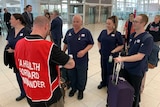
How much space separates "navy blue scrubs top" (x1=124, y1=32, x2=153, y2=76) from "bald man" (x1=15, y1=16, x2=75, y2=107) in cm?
95

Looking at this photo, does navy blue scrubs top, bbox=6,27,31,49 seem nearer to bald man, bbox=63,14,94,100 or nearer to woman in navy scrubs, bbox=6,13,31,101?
woman in navy scrubs, bbox=6,13,31,101

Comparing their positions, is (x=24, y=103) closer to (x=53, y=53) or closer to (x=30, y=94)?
(x=30, y=94)

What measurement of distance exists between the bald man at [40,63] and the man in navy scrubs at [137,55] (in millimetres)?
753

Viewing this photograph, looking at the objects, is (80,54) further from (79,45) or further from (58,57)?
(58,57)

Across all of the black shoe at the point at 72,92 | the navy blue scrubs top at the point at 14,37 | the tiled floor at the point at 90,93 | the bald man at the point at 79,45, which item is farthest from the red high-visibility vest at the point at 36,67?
the black shoe at the point at 72,92

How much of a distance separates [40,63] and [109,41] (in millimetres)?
1603

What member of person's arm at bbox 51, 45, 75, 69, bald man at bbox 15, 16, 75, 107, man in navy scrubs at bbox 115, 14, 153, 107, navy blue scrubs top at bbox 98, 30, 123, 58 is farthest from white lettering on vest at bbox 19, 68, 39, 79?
navy blue scrubs top at bbox 98, 30, 123, 58

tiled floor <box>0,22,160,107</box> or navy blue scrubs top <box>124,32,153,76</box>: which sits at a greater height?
navy blue scrubs top <box>124,32,153,76</box>

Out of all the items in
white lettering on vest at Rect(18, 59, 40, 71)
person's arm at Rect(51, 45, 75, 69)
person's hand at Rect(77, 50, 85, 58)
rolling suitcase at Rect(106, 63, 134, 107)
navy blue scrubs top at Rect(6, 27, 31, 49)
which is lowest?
rolling suitcase at Rect(106, 63, 134, 107)

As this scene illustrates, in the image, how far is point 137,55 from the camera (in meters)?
1.70

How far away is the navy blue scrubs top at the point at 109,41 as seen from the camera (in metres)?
2.49

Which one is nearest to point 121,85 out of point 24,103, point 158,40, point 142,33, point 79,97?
point 142,33

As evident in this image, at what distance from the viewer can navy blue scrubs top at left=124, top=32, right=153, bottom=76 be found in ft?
5.53

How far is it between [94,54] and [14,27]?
11.1ft
